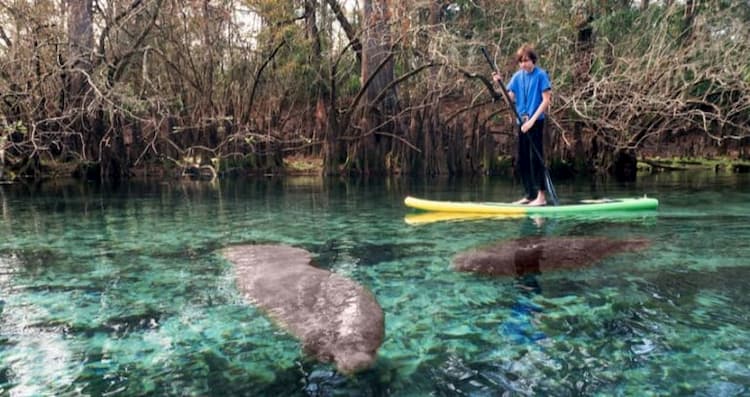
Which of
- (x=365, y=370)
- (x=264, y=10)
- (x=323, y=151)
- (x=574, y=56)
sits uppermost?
(x=264, y=10)

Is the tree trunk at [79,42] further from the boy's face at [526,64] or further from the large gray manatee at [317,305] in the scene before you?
the large gray manatee at [317,305]

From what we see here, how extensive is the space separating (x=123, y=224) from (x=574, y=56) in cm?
948

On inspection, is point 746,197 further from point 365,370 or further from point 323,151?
point 323,151

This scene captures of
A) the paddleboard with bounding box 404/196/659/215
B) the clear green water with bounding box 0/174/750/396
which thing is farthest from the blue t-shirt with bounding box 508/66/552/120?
the clear green water with bounding box 0/174/750/396

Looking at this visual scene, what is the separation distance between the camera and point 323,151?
13430mm

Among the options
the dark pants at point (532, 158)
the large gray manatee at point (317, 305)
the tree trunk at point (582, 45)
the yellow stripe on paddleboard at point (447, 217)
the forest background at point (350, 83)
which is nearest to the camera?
the large gray manatee at point (317, 305)

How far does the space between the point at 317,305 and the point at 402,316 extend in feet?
1.32

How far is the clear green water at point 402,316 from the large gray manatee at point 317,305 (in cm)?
7

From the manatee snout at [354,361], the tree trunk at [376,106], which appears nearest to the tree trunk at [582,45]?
the tree trunk at [376,106]

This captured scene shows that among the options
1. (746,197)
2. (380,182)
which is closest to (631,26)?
(746,197)

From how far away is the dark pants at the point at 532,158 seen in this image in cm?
617

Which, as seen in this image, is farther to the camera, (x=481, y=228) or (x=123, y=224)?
(x=123, y=224)

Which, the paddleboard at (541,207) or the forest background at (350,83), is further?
the forest background at (350,83)

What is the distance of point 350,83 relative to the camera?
1512cm
